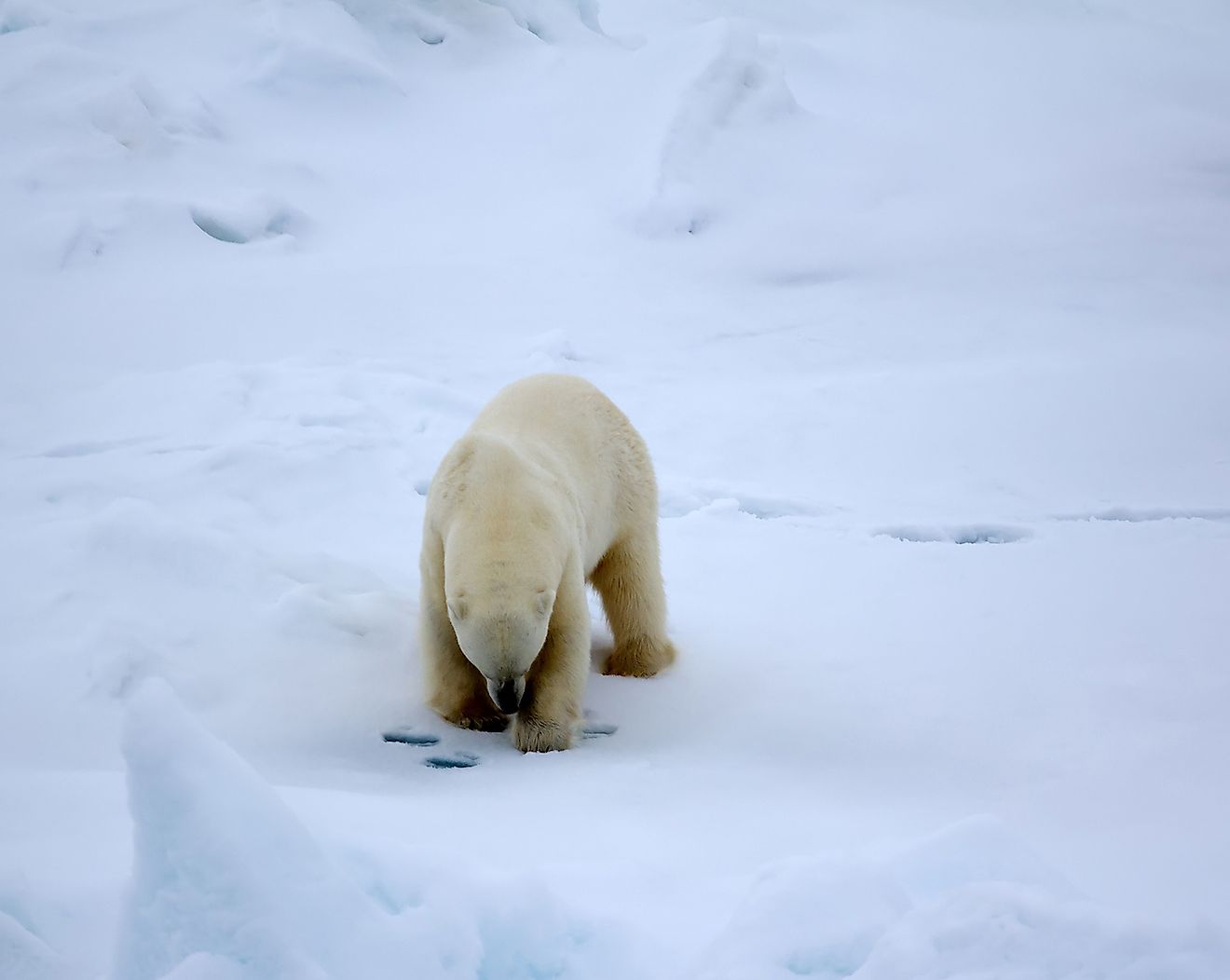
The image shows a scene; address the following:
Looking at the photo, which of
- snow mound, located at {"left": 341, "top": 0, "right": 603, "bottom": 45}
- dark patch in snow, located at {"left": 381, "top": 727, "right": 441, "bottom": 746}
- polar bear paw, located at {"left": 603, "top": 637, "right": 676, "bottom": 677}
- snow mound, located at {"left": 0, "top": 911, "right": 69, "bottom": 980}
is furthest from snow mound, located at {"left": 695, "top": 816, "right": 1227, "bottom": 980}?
snow mound, located at {"left": 341, "top": 0, "right": 603, "bottom": 45}

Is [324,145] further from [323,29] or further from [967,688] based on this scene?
[967,688]

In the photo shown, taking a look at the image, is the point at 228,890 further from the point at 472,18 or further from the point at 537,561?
the point at 472,18

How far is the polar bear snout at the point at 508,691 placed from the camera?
314 cm

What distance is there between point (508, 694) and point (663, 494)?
297 cm

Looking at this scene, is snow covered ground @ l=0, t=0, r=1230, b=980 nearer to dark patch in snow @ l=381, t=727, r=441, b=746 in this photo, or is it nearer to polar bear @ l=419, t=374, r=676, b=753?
dark patch in snow @ l=381, t=727, r=441, b=746

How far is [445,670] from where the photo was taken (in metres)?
3.45

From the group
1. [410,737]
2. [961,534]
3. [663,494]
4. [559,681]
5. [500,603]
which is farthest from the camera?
[663,494]

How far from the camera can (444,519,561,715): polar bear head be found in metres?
3.03

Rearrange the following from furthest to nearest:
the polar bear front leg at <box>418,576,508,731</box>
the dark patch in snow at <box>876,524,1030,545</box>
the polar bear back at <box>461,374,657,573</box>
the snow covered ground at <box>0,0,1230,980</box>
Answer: the dark patch in snow at <box>876,524,1030,545</box>
the polar bear back at <box>461,374,657,573</box>
the polar bear front leg at <box>418,576,508,731</box>
the snow covered ground at <box>0,0,1230,980</box>

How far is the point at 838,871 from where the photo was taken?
1861mm

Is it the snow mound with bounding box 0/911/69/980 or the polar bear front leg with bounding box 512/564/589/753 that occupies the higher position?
the snow mound with bounding box 0/911/69/980

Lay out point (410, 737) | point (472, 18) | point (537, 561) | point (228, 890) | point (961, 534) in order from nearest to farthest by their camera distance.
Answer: point (228, 890), point (537, 561), point (410, 737), point (961, 534), point (472, 18)

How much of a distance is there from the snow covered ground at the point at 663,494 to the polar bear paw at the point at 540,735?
124mm

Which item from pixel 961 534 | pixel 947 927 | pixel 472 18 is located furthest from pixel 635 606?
pixel 472 18
